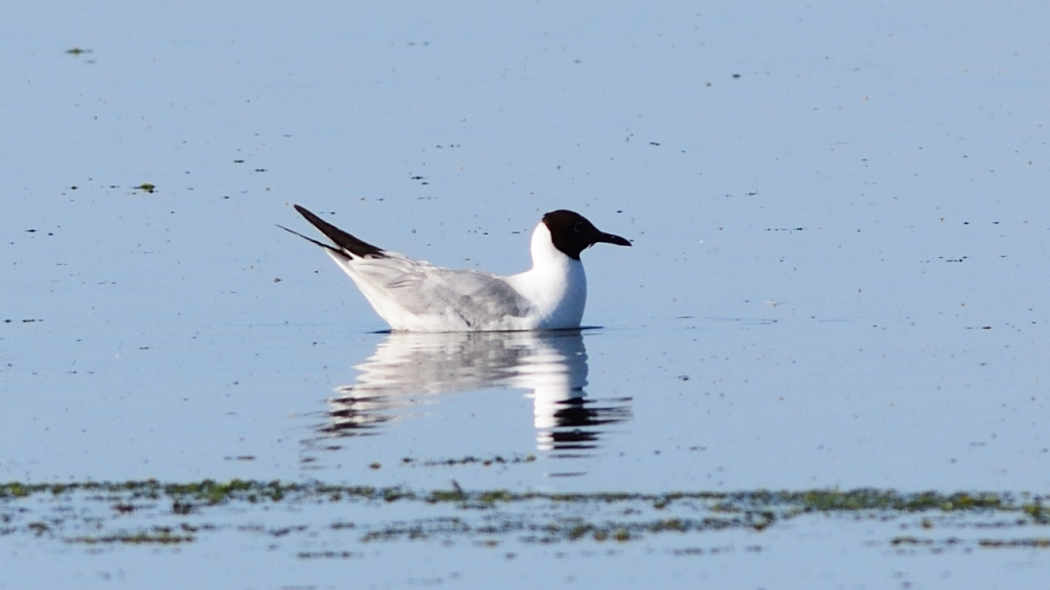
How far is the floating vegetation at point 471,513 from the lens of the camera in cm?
998

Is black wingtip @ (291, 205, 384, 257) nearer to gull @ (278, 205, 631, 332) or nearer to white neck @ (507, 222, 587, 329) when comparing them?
gull @ (278, 205, 631, 332)

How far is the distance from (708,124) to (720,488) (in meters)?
16.7

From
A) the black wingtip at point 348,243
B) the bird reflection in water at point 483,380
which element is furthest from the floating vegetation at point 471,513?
the black wingtip at point 348,243

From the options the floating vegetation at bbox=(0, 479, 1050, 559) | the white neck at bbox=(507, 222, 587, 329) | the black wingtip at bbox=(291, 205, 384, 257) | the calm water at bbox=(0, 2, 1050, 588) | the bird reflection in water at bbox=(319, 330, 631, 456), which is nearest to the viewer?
the floating vegetation at bbox=(0, 479, 1050, 559)

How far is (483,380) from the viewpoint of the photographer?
1466cm

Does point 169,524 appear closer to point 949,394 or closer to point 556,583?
point 556,583

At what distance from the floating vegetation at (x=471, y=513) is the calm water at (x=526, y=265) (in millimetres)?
143

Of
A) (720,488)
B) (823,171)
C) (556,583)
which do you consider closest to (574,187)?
(823,171)

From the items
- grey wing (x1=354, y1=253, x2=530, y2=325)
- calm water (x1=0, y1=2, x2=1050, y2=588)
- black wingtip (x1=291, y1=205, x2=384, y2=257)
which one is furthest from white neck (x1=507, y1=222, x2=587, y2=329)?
black wingtip (x1=291, y1=205, x2=384, y2=257)

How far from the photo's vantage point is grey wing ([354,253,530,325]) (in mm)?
17078

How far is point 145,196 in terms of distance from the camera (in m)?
22.8

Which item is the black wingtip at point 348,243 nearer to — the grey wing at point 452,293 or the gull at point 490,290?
the gull at point 490,290

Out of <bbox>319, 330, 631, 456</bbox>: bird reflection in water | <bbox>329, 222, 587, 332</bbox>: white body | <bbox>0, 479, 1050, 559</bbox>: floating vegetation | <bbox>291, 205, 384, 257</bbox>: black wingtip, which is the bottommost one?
<bbox>0, 479, 1050, 559</bbox>: floating vegetation

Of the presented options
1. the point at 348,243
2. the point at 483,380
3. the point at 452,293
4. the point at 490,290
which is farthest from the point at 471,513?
the point at 348,243
